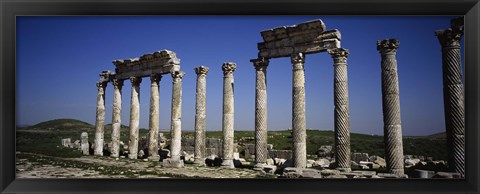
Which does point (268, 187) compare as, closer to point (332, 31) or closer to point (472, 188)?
point (472, 188)

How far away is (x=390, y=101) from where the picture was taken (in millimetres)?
15719

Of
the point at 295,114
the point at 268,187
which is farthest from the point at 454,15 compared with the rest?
the point at 295,114

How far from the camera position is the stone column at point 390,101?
1533cm

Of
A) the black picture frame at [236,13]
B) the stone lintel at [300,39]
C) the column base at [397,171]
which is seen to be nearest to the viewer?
the black picture frame at [236,13]

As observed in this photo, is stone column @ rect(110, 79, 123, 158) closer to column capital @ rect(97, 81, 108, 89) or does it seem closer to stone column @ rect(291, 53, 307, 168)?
column capital @ rect(97, 81, 108, 89)

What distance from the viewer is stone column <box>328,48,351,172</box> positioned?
16.7 metres

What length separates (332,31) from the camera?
17891 mm

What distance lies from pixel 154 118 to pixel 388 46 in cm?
1492

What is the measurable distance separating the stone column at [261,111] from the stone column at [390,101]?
6166 mm

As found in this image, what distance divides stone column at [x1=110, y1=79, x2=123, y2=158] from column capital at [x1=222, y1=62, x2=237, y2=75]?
370 inches

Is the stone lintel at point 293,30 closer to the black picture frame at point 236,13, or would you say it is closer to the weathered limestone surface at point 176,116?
the weathered limestone surface at point 176,116

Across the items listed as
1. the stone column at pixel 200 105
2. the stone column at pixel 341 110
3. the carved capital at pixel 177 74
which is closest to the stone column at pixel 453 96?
the stone column at pixel 341 110

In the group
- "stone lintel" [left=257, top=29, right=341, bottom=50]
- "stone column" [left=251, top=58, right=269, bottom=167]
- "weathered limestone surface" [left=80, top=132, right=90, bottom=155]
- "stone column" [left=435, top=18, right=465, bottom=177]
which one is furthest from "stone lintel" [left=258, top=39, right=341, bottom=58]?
"weathered limestone surface" [left=80, top=132, right=90, bottom=155]

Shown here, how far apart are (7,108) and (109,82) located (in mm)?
18053
